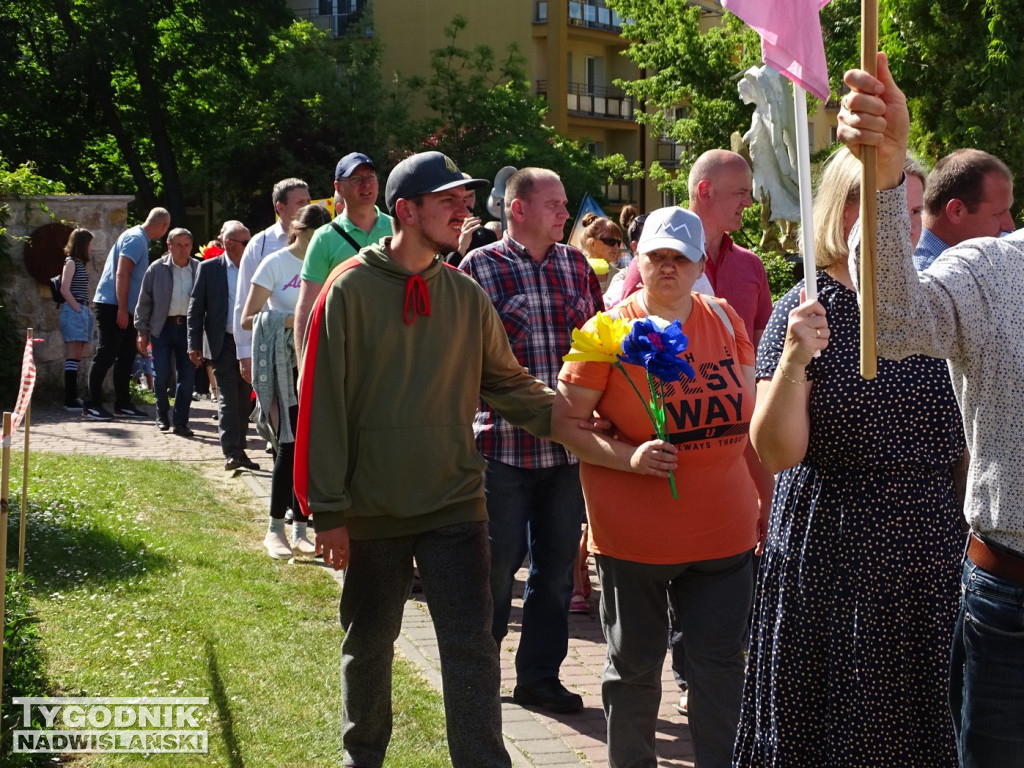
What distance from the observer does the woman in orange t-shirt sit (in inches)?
186

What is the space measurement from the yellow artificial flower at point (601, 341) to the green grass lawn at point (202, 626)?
1.64m

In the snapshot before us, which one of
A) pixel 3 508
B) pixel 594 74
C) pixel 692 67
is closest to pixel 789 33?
pixel 3 508

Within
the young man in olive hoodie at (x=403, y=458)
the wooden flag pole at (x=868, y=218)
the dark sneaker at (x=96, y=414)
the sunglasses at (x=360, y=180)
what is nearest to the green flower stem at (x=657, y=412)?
the young man in olive hoodie at (x=403, y=458)

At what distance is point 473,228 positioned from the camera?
31.2ft

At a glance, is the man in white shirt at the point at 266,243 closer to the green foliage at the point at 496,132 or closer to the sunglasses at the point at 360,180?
the sunglasses at the point at 360,180

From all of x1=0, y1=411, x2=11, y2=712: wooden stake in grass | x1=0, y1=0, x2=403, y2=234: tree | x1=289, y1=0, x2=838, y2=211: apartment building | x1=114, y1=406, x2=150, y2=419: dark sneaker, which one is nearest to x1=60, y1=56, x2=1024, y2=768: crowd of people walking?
x1=0, y1=411, x2=11, y2=712: wooden stake in grass

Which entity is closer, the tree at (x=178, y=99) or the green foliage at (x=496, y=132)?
the tree at (x=178, y=99)

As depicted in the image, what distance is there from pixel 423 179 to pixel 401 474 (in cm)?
102

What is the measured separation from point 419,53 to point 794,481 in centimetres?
5221

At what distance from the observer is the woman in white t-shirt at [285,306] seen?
8.82m

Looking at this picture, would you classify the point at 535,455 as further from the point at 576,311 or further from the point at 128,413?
the point at 128,413

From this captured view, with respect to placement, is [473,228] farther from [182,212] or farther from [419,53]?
[419,53]

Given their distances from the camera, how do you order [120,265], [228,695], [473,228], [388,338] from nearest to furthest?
[388,338]
[228,695]
[473,228]
[120,265]

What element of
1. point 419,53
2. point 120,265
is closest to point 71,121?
point 419,53
